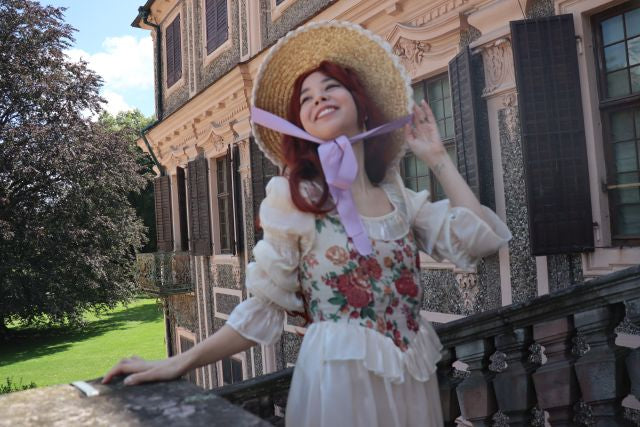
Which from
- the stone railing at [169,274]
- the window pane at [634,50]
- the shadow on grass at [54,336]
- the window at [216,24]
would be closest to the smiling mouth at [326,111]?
the window pane at [634,50]

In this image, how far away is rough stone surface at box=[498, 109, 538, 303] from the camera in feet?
15.3

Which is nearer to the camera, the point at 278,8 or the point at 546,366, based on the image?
the point at 546,366

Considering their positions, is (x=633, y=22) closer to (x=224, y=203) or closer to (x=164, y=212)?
(x=224, y=203)

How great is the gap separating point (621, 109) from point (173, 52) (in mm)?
10658

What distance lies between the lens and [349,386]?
1619 mm

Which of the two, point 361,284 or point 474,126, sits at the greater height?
point 474,126

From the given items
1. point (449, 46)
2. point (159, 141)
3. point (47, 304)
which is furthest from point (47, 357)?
point (449, 46)

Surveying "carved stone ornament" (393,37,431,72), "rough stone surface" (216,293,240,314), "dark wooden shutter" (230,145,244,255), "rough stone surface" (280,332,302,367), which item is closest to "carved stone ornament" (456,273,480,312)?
"carved stone ornament" (393,37,431,72)

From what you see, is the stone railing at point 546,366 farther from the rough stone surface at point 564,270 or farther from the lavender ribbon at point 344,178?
the rough stone surface at point 564,270

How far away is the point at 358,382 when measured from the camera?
1.63 metres

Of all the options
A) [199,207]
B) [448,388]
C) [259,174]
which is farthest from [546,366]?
[199,207]

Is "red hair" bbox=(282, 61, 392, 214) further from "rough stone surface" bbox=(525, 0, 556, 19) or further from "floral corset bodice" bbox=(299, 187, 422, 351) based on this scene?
"rough stone surface" bbox=(525, 0, 556, 19)

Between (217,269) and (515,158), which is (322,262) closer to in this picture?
(515,158)

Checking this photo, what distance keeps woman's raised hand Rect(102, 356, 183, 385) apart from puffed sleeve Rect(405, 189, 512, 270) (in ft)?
2.75
